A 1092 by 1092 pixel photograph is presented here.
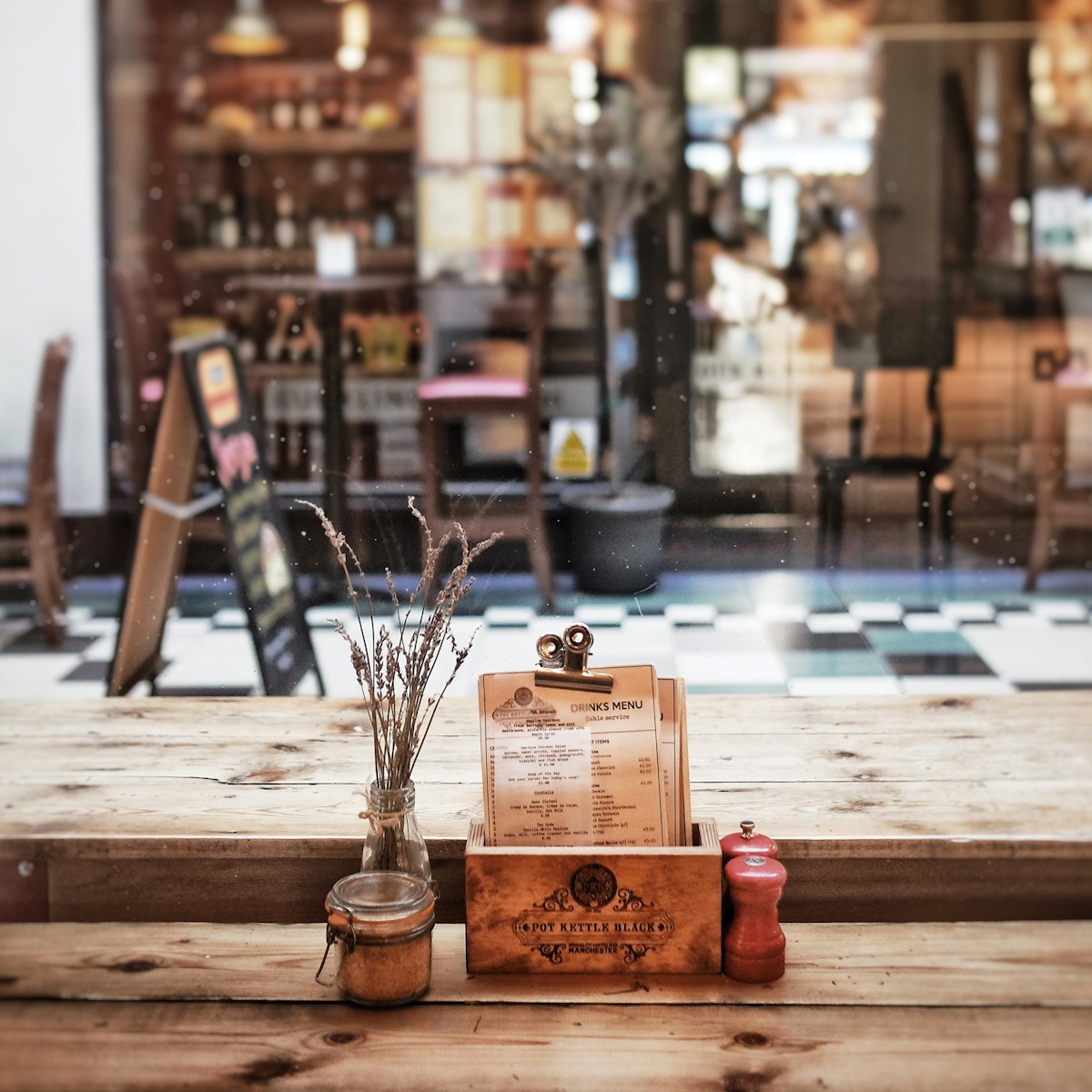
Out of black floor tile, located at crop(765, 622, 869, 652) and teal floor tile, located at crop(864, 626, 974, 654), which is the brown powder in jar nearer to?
black floor tile, located at crop(765, 622, 869, 652)

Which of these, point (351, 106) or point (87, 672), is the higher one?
point (351, 106)

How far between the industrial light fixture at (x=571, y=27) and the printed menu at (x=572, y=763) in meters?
4.93

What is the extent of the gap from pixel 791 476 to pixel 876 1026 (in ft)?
5.22

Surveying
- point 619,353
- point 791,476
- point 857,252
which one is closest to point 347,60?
point 619,353

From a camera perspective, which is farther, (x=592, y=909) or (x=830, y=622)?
(x=830, y=622)

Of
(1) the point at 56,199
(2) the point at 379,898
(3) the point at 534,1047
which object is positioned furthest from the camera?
(1) the point at 56,199

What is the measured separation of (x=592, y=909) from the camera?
4.87ft

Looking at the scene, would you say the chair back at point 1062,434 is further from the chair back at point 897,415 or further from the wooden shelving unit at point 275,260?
the wooden shelving unit at point 275,260

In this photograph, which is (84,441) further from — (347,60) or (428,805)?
(428,805)

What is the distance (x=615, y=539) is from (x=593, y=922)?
109 centimetres

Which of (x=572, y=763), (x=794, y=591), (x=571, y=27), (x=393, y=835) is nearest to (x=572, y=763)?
(x=572, y=763)

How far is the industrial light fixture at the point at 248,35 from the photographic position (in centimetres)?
601

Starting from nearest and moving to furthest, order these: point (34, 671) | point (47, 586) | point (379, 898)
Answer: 1. point (379, 898)
2. point (34, 671)
3. point (47, 586)

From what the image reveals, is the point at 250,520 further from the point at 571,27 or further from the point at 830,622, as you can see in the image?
the point at 571,27
